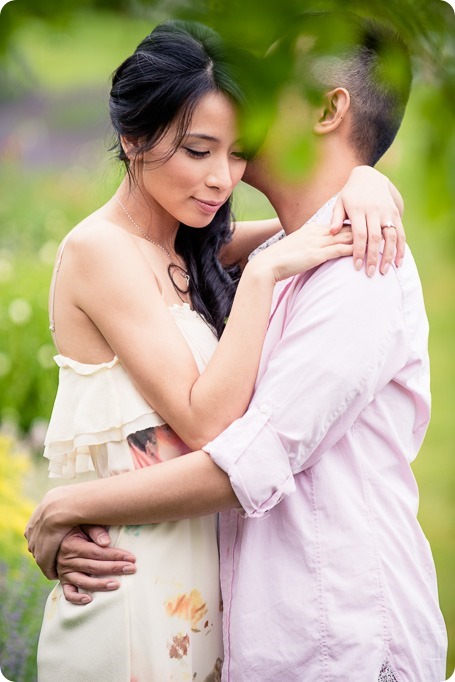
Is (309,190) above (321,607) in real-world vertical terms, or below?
above

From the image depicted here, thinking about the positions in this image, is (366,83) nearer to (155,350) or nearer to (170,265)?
(170,265)

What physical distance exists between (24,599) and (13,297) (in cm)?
171

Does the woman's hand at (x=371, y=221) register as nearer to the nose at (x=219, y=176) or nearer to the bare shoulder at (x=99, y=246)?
the nose at (x=219, y=176)

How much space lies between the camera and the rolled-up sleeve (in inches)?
64.9

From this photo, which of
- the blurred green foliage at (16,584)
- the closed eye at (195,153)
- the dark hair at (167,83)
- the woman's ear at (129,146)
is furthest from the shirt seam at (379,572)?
the blurred green foliage at (16,584)

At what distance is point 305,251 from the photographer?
1.72m

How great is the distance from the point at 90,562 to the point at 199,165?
801mm

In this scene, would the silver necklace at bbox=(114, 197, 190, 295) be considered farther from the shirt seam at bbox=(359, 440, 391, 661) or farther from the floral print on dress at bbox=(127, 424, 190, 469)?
the shirt seam at bbox=(359, 440, 391, 661)

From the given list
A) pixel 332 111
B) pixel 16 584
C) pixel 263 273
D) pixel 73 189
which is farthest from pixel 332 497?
pixel 73 189

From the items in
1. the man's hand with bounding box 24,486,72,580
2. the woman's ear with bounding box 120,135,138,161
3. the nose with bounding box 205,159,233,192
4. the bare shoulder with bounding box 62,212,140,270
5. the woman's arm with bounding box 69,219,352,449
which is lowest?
the man's hand with bounding box 24,486,72,580

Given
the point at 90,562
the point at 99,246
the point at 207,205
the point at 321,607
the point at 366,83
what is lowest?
the point at 321,607

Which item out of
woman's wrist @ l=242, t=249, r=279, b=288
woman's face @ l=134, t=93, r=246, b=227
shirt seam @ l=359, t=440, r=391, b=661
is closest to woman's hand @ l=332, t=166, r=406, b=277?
woman's wrist @ l=242, t=249, r=279, b=288

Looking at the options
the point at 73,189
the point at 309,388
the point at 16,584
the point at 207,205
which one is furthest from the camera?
the point at 73,189

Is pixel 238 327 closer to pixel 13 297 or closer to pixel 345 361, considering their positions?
pixel 345 361
